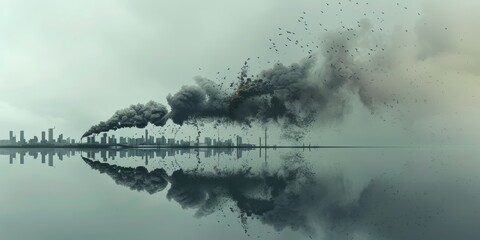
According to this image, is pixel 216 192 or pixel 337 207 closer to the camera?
pixel 337 207

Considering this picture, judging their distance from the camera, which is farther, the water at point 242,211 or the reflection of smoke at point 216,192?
the reflection of smoke at point 216,192

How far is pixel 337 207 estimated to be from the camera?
4516cm

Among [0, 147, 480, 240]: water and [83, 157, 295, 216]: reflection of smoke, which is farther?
[83, 157, 295, 216]: reflection of smoke

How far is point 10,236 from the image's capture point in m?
31.9

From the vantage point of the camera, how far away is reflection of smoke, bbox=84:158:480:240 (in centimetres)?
3369

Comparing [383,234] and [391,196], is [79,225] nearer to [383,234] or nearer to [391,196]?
[383,234]

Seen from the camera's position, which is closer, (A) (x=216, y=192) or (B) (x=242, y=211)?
(B) (x=242, y=211)

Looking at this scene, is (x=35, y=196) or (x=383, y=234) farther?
(x=35, y=196)

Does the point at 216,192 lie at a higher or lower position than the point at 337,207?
higher

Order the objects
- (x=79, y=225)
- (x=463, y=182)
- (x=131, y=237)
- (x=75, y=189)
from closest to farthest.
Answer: (x=131, y=237) → (x=79, y=225) → (x=75, y=189) → (x=463, y=182)

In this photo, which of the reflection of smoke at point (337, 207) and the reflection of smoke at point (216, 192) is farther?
the reflection of smoke at point (216, 192)

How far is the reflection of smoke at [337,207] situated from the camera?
3369 centimetres

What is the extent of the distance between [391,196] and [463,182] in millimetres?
23281

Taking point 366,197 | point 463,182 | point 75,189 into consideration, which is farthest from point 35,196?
point 463,182
